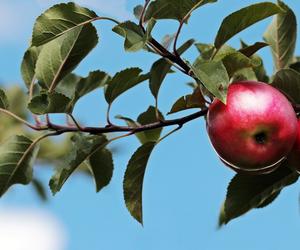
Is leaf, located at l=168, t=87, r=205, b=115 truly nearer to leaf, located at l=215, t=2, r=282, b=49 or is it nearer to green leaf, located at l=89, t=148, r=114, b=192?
leaf, located at l=215, t=2, r=282, b=49

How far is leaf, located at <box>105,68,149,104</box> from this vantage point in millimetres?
1603

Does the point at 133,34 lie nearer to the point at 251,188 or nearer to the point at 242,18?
the point at 242,18

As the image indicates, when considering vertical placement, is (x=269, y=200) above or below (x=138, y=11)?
below

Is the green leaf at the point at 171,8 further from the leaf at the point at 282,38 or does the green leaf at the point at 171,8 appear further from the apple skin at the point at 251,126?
the leaf at the point at 282,38

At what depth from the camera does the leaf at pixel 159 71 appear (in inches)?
59.2

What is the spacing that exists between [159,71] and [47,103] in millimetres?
260

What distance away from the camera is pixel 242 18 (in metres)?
1.45

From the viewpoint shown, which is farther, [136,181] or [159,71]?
[136,181]

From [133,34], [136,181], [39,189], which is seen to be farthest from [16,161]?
[39,189]

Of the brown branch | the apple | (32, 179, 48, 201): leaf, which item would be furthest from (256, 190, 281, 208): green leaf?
(32, 179, 48, 201): leaf

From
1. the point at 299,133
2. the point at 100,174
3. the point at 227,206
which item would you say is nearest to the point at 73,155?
the point at 100,174

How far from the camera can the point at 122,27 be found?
4.51 ft

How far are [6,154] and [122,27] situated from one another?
0.55 m

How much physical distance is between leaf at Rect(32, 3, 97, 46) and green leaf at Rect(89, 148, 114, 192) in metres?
0.40
